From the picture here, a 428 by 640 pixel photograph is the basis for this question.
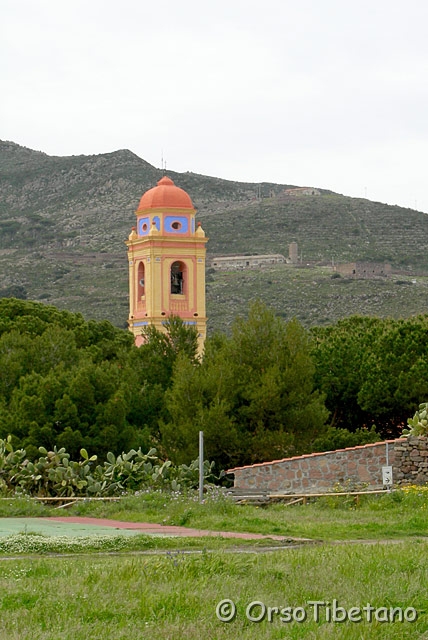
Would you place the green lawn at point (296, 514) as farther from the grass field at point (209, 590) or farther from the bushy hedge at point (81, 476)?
the bushy hedge at point (81, 476)

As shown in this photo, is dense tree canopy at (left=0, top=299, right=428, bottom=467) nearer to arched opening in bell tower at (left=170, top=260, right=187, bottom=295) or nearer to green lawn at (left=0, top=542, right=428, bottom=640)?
green lawn at (left=0, top=542, right=428, bottom=640)

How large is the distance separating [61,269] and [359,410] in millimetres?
64084

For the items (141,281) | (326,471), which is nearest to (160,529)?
(326,471)

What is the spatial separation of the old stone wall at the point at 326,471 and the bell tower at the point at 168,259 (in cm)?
2591

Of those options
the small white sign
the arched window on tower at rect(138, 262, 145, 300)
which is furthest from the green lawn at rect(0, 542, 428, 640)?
the arched window on tower at rect(138, 262, 145, 300)

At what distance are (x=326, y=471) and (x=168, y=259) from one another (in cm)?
2793

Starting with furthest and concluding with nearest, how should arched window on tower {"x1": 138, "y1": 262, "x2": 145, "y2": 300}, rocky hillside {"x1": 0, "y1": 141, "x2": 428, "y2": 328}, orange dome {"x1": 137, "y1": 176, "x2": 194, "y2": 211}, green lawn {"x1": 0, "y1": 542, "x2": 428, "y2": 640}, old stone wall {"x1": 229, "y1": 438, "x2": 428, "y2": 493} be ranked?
rocky hillside {"x1": 0, "y1": 141, "x2": 428, "y2": 328} → arched window on tower {"x1": 138, "y1": 262, "x2": 145, "y2": 300} → orange dome {"x1": 137, "y1": 176, "x2": 194, "y2": 211} → old stone wall {"x1": 229, "y1": 438, "x2": 428, "y2": 493} → green lawn {"x1": 0, "y1": 542, "x2": 428, "y2": 640}

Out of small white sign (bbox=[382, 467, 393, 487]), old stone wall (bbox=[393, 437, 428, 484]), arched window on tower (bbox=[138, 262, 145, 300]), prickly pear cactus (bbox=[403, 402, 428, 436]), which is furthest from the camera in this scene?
arched window on tower (bbox=[138, 262, 145, 300])

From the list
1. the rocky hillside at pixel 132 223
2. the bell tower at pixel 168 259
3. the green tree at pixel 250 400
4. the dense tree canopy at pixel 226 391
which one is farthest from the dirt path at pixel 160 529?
the rocky hillside at pixel 132 223

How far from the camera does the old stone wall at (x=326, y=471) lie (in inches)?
886

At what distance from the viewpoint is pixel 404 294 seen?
81438 millimetres

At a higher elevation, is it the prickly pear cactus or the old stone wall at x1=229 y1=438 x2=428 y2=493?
the prickly pear cactus

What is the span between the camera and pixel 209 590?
9578 millimetres

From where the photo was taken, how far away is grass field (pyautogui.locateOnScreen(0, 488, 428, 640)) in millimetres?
8469
